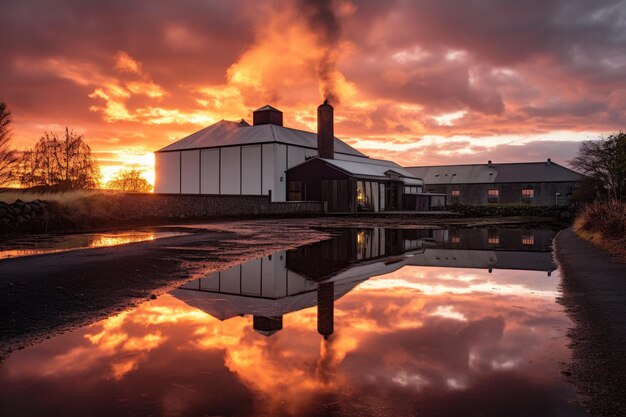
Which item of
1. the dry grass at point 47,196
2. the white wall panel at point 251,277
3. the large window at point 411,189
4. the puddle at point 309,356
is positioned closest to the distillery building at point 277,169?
the large window at point 411,189

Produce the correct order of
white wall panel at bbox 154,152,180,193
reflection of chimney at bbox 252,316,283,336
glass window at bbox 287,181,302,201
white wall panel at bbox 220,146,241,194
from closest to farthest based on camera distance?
reflection of chimney at bbox 252,316,283,336 < glass window at bbox 287,181,302,201 < white wall panel at bbox 220,146,241,194 < white wall panel at bbox 154,152,180,193

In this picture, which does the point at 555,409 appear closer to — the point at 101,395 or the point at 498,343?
the point at 498,343

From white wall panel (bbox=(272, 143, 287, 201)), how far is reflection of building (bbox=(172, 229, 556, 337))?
96.5 feet

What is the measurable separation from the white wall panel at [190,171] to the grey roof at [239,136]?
2.80ft

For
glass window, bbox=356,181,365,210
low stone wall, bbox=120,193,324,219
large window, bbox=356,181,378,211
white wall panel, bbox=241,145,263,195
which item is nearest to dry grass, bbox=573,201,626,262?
low stone wall, bbox=120,193,324,219

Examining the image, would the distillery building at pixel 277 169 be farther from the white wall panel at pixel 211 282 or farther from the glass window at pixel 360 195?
the white wall panel at pixel 211 282

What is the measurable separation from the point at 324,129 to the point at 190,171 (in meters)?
15.4

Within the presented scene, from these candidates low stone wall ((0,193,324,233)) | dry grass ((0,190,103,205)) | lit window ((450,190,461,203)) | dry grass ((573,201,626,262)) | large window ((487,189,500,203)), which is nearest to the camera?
dry grass ((573,201,626,262))

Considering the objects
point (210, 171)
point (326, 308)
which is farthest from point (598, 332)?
point (210, 171)

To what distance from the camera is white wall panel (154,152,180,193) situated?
168 ft

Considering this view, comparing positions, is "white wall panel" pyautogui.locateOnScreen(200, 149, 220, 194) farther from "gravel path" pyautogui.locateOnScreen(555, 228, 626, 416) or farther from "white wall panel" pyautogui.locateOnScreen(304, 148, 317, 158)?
"gravel path" pyautogui.locateOnScreen(555, 228, 626, 416)

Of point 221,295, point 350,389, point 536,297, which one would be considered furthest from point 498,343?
point 221,295

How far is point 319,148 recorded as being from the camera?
1784 inches

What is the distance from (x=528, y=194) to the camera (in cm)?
6512
